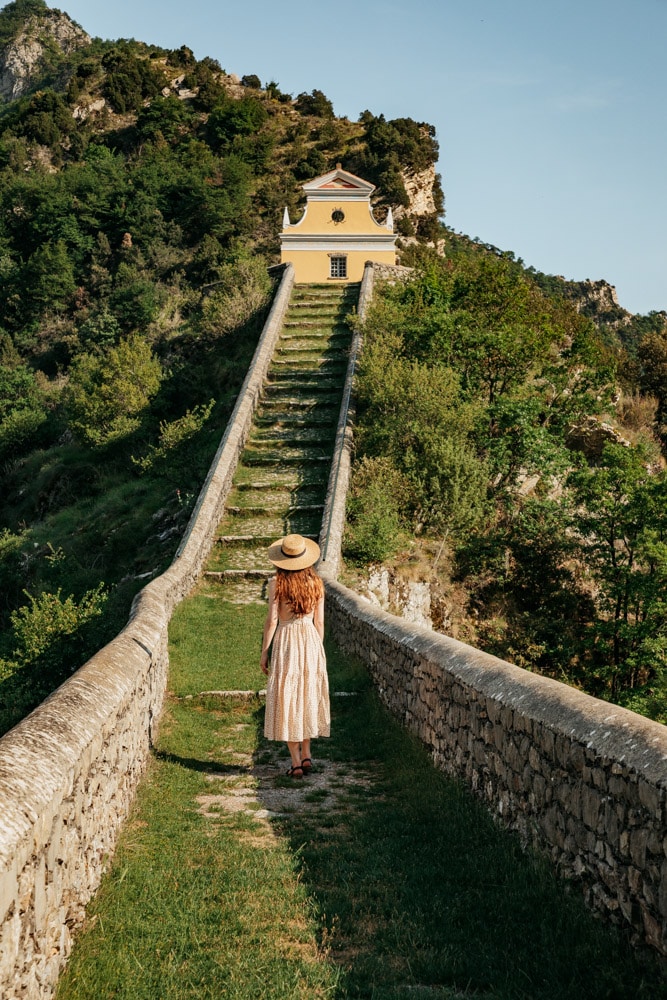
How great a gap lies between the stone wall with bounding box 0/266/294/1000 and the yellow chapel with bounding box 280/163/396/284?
2449 centimetres

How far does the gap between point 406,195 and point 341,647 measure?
4588 cm

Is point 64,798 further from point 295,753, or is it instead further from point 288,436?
point 288,436

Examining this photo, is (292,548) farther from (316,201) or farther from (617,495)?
(316,201)

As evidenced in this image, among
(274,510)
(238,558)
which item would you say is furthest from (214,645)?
(274,510)

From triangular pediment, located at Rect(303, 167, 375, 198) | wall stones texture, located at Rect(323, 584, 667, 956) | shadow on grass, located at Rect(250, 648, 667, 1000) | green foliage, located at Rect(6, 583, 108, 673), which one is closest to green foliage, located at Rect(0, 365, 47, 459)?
triangular pediment, located at Rect(303, 167, 375, 198)

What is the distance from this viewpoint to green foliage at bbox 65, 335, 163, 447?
986 inches

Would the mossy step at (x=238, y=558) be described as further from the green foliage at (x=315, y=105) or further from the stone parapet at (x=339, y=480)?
the green foliage at (x=315, y=105)

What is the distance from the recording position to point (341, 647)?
1111cm

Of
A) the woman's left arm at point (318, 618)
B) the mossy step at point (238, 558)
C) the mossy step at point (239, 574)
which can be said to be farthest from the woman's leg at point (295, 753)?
the mossy step at point (238, 558)

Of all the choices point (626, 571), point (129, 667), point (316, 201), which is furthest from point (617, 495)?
point (316, 201)

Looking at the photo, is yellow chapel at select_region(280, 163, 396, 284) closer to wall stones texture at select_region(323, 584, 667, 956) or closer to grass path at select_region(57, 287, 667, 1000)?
grass path at select_region(57, 287, 667, 1000)

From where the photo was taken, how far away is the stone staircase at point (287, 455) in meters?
15.1

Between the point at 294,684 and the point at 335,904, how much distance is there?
2475 mm

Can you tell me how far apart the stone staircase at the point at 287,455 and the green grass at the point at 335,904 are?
7.64m
